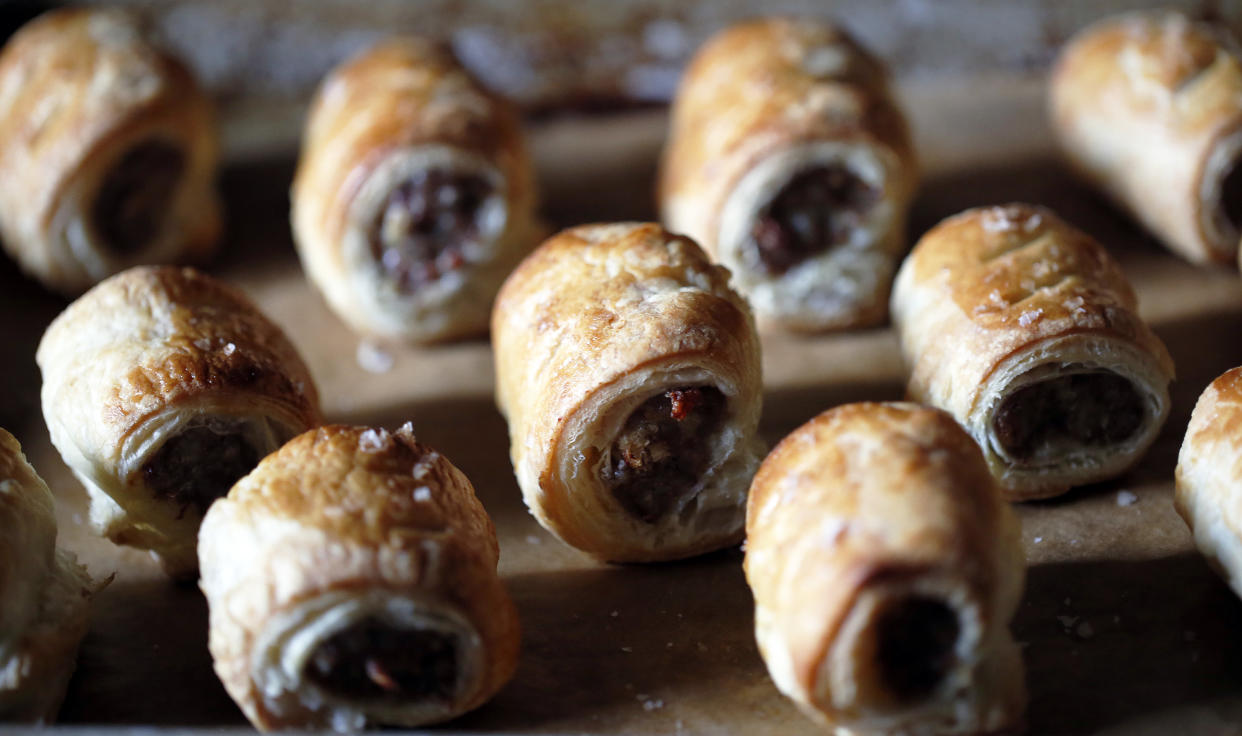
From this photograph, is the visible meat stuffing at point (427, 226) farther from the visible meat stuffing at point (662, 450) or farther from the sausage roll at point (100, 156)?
the visible meat stuffing at point (662, 450)

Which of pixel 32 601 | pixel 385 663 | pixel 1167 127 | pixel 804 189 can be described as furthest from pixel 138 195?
pixel 1167 127

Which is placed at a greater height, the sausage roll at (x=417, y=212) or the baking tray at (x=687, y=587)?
the sausage roll at (x=417, y=212)

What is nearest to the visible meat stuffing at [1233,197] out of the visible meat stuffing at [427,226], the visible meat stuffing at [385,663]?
the visible meat stuffing at [427,226]

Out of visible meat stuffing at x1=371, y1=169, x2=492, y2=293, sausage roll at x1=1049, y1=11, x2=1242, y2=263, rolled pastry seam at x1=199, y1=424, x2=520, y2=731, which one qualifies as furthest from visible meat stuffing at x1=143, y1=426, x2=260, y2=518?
sausage roll at x1=1049, y1=11, x2=1242, y2=263

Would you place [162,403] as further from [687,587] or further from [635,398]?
[687,587]

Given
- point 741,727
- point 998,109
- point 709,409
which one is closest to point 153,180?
point 709,409

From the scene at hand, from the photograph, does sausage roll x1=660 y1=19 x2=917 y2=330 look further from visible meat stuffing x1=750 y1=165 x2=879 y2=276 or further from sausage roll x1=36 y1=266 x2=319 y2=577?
sausage roll x1=36 y1=266 x2=319 y2=577
